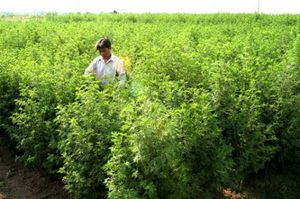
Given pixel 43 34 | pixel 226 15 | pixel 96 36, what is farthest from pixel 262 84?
pixel 226 15

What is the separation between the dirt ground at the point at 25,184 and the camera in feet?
22.5

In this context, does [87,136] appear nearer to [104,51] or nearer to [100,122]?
[100,122]

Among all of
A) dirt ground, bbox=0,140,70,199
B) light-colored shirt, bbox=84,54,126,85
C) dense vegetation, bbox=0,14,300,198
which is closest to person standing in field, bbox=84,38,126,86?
light-colored shirt, bbox=84,54,126,85

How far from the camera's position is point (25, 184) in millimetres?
7254

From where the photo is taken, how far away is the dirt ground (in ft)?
22.5

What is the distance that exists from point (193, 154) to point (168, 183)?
53 centimetres

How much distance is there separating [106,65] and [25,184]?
2.37 metres

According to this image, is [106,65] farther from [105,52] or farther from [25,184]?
[25,184]

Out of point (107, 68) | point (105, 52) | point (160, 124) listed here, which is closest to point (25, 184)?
point (107, 68)

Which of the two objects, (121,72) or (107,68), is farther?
(107,68)

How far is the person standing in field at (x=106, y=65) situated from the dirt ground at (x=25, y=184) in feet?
6.06

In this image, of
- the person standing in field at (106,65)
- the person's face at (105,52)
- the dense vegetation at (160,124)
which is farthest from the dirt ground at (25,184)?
the person's face at (105,52)

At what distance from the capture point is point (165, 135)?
4.50 metres

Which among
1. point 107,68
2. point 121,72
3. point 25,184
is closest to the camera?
point 25,184
